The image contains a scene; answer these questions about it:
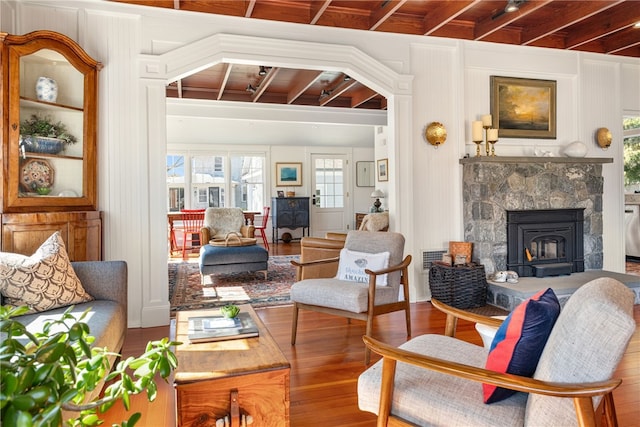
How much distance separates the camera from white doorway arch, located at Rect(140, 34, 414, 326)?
3.67m

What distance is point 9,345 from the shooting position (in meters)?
0.62

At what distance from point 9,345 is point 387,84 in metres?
4.20

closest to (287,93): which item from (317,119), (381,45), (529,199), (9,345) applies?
(317,119)

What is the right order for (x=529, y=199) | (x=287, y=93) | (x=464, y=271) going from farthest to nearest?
(x=287, y=93) → (x=529, y=199) → (x=464, y=271)

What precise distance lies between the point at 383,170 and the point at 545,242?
2972 mm

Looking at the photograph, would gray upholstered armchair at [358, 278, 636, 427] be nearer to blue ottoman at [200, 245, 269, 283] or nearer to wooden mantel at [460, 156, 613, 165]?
wooden mantel at [460, 156, 613, 165]

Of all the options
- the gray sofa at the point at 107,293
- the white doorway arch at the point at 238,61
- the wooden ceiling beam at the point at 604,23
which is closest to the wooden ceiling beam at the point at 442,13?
the white doorway arch at the point at 238,61

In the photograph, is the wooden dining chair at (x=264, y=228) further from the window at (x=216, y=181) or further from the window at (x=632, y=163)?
the window at (x=632, y=163)

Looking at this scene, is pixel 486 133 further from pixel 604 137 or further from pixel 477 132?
pixel 604 137

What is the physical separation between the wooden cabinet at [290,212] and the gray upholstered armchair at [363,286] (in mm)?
6335

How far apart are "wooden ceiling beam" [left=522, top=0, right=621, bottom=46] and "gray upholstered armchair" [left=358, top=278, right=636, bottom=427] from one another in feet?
11.3

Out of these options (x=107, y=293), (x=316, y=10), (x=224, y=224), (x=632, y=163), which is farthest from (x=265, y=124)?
(x=632, y=163)

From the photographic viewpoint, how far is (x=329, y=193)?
35.2 feet

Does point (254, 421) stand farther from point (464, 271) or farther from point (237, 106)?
point (237, 106)
